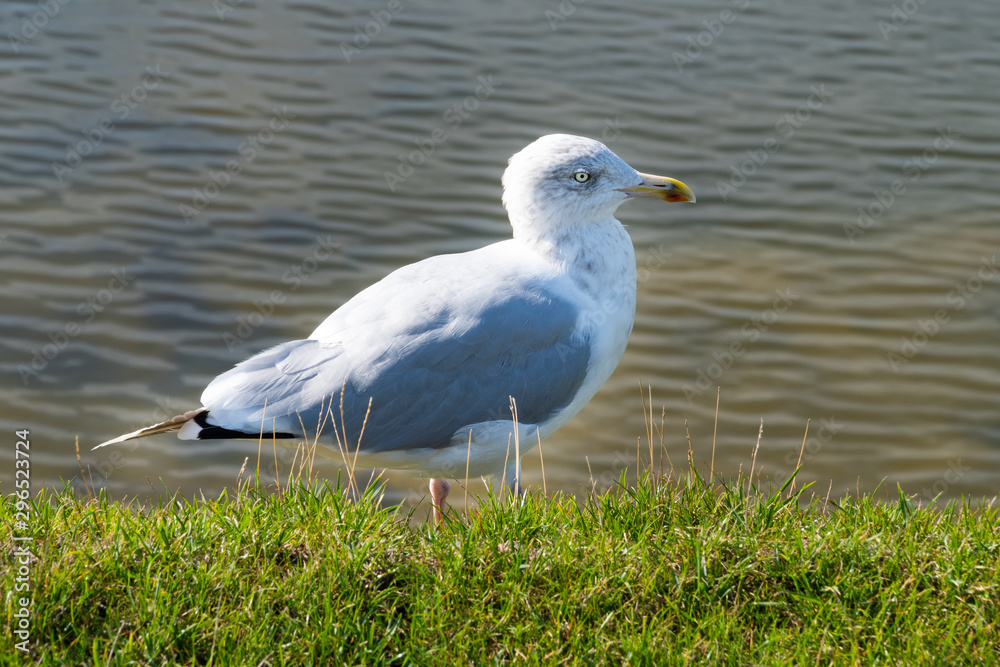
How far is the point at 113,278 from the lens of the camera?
6.98 m

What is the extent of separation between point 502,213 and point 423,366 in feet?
14.6

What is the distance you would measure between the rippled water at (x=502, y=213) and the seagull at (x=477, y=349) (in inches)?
73.4

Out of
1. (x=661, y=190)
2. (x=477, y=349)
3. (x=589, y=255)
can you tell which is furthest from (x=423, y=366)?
(x=661, y=190)

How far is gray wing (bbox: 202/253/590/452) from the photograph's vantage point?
3.78m

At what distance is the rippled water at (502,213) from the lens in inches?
239

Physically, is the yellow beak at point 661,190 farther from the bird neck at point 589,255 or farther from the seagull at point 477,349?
the bird neck at point 589,255

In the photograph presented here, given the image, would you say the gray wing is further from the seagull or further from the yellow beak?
the yellow beak

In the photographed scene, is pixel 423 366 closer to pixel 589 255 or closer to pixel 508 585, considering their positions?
Result: pixel 589 255

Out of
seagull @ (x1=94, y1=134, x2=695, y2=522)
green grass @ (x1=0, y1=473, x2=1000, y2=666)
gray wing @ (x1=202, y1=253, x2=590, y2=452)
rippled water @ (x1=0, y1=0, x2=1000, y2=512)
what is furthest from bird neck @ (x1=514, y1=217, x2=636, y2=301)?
rippled water @ (x1=0, y1=0, x2=1000, y2=512)

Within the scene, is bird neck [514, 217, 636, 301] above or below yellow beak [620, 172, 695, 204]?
below

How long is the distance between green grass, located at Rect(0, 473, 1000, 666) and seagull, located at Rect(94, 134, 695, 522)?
0.49 metres

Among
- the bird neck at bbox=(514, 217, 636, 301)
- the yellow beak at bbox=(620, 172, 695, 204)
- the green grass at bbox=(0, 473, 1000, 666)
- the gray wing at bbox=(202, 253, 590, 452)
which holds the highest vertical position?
the yellow beak at bbox=(620, 172, 695, 204)

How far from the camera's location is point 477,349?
3.84 metres

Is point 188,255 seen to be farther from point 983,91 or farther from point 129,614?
point 983,91
